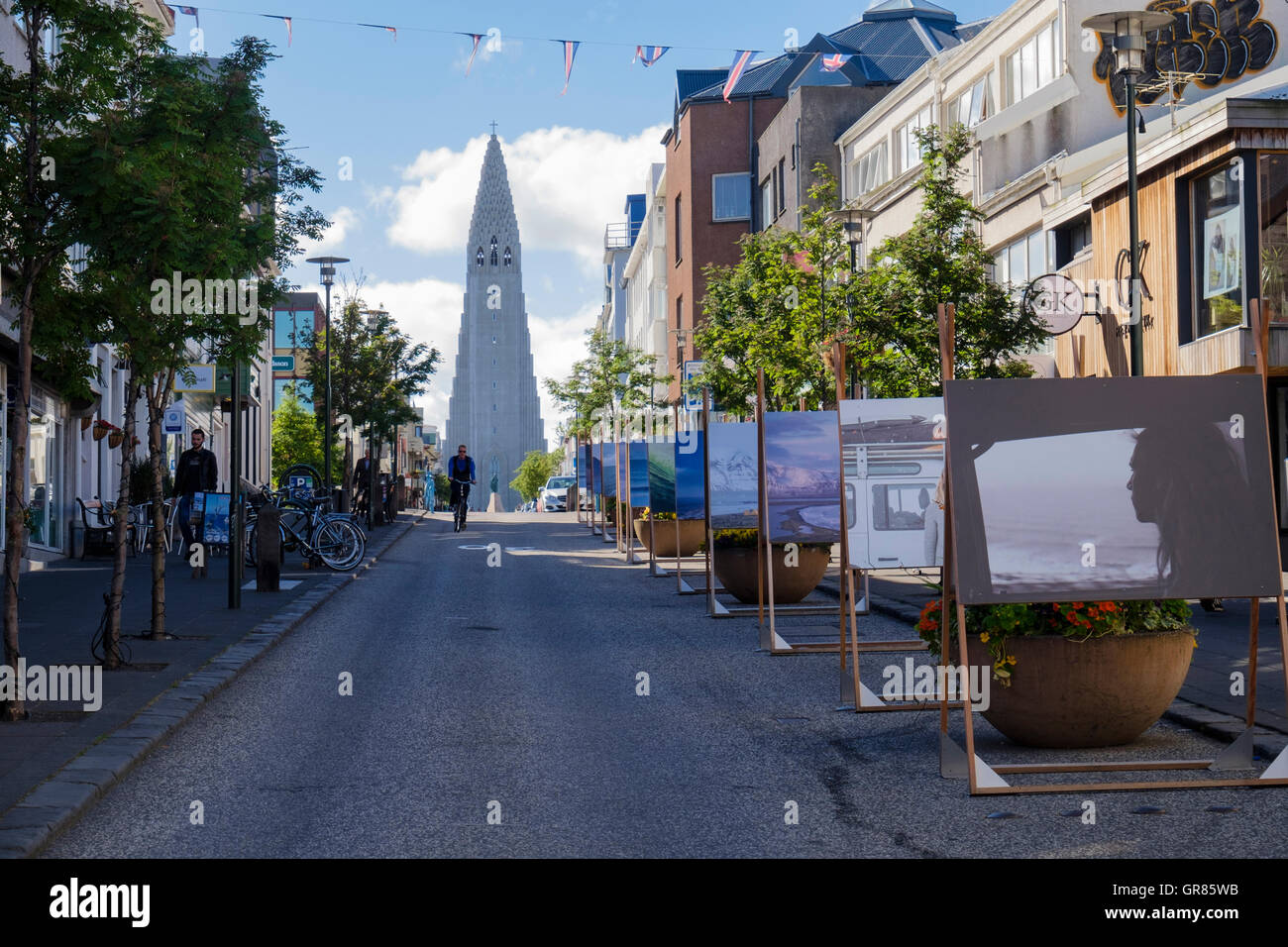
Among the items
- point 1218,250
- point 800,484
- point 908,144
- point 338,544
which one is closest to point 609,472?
point 908,144

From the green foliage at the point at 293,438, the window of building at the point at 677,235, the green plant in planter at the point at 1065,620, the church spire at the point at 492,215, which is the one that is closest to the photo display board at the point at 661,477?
the green plant in planter at the point at 1065,620

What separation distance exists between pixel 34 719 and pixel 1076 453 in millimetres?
6155

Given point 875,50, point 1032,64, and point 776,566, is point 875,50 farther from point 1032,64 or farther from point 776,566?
point 776,566

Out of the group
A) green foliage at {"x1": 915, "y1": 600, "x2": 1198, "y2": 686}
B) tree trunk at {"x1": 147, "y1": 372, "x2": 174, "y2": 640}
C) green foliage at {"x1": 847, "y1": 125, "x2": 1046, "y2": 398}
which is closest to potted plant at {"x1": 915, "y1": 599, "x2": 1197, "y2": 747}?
green foliage at {"x1": 915, "y1": 600, "x2": 1198, "y2": 686}

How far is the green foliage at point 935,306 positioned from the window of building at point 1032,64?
884 cm

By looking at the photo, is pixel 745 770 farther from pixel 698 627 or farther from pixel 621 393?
pixel 621 393

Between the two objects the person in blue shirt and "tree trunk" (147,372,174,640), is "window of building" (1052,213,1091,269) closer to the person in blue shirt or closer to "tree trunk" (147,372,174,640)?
the person in blue shirt

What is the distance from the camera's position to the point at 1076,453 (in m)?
7.80

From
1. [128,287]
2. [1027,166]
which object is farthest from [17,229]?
[1027,166]

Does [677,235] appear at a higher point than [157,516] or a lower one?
higher

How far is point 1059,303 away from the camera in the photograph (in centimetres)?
2342

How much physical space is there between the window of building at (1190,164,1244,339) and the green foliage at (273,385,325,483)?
60278 millimetres

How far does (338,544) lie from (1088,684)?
16501mm

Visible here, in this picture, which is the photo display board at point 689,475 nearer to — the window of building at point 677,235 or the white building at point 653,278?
the white building at point 653,278
